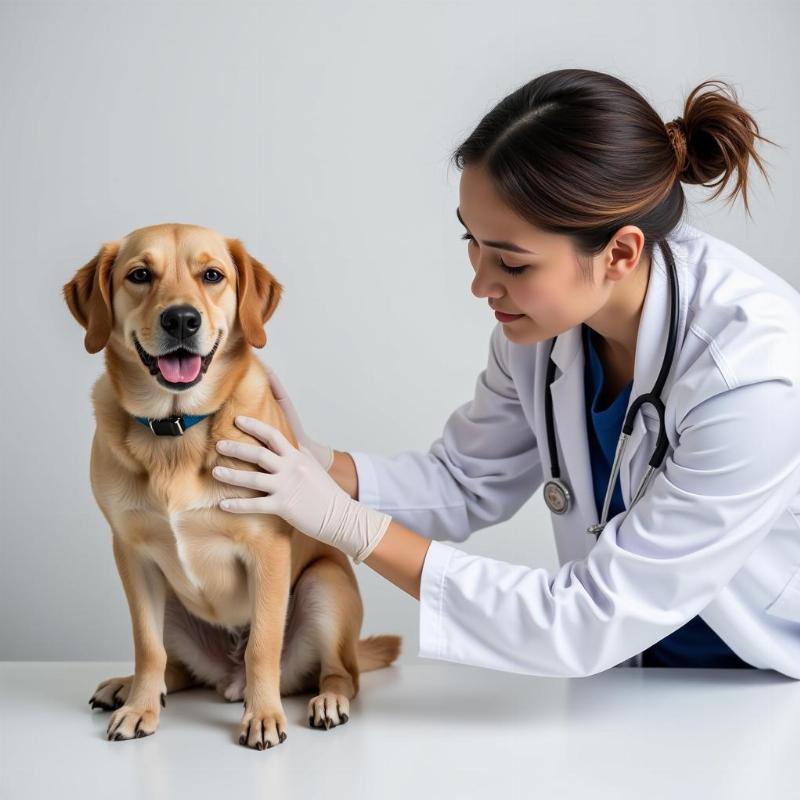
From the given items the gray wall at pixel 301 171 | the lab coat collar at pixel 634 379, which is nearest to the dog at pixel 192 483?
the lab coat collar at pixel 634 379

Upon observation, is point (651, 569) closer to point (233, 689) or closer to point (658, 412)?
point (658, 412)

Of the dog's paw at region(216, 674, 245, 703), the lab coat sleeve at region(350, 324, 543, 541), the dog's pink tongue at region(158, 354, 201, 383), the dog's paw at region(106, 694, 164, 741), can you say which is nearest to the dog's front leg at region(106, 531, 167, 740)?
the dog's paw at region(106, 694, 164, 741)

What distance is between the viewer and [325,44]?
3266mm

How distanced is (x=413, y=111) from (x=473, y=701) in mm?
2076

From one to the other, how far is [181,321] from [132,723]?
76 cm

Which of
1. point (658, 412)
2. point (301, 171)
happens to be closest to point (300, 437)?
point (658, 412)

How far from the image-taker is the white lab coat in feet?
5.71

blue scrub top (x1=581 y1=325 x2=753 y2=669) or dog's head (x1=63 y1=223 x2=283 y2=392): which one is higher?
dog's head (x1=63 y1=223 x2=283 y2=392)

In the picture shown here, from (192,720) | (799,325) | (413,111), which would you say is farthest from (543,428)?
(413,111)

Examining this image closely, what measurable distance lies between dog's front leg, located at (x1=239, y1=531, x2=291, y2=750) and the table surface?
0.07 m

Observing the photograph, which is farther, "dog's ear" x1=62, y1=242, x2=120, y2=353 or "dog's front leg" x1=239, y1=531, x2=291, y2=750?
"dog's ear" x1=62, y1=242, x2=120, y2=353

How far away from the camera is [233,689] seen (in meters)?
2.02

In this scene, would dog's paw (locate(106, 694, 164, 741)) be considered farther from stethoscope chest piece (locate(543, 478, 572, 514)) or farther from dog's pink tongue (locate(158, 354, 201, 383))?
stethoscope chest piece (locate(543, 478, 572, 514))

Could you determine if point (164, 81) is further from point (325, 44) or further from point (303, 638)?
point (303, 638)
